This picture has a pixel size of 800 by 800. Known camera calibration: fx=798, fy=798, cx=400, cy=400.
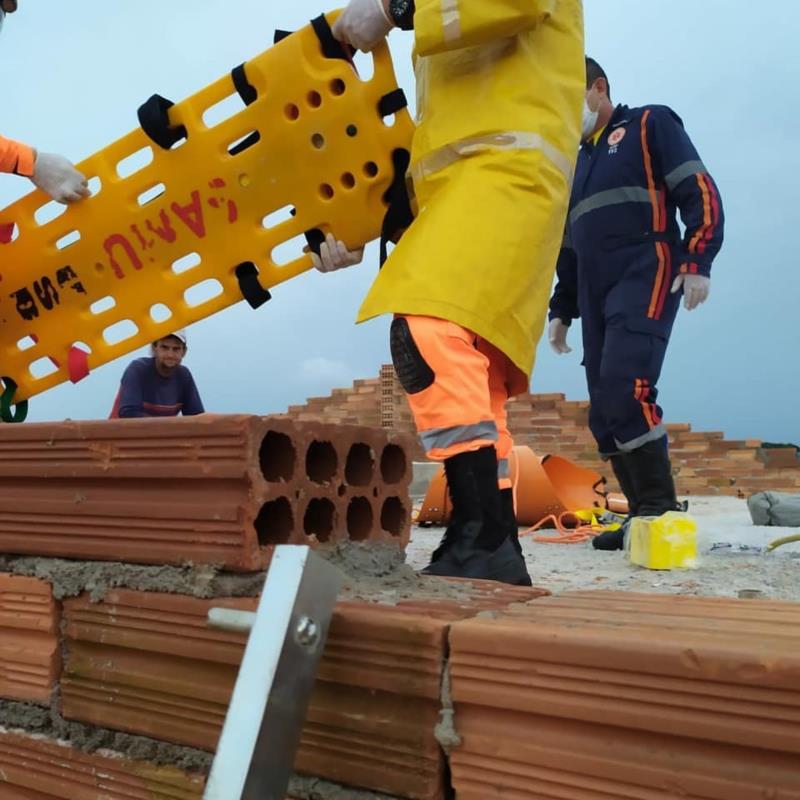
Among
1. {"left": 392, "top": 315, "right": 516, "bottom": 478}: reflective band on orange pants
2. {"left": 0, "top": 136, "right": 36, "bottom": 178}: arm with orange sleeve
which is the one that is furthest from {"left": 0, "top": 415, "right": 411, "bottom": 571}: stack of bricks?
{"left": 0, "top": 136, "right": 36, "bottom": 178}: arm with orange sleeve

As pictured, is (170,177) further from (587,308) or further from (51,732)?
(587,308)

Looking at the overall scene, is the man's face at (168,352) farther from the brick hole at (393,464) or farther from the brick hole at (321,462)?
the brick hole at (321,462)

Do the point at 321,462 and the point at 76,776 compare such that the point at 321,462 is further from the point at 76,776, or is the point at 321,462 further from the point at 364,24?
the point at 364,24

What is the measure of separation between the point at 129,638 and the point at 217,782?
567mm

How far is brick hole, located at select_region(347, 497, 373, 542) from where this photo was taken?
4.99 ft

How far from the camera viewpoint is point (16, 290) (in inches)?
96.0

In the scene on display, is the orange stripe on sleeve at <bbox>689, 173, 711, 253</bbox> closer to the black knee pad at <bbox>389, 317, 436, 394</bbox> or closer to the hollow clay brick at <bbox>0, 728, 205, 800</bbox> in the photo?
the black knee pad at <bbox>389, 317, 436, 394</bbox>

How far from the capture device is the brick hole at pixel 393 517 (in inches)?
64.7

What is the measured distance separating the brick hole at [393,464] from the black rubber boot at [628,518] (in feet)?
4.51

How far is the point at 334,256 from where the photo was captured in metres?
2.10

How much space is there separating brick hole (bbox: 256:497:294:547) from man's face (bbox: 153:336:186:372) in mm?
3406

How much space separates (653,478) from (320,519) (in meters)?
1.88

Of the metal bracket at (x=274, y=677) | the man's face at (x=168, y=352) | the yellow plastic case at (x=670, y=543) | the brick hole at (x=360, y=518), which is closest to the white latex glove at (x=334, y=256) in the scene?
the brick hole at (x=360, y=518)

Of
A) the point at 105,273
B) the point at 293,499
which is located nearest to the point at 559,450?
the point at 105,273
